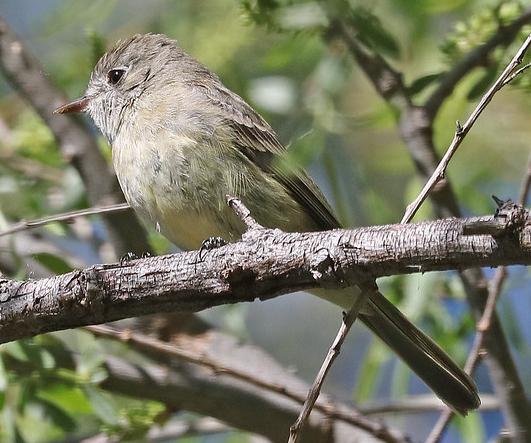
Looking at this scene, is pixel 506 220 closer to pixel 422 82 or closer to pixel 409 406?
pixel 422 82

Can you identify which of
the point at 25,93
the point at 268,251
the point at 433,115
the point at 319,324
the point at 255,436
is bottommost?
the point at 268,251

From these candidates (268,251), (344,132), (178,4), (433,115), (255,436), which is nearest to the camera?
(178,4)

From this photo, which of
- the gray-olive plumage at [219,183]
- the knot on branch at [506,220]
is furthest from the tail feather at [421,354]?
the knot on branch at [506,220]

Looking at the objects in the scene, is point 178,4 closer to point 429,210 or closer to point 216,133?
point 216,133

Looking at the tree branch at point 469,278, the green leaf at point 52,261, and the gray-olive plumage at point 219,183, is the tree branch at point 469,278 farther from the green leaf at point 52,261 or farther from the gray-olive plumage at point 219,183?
the green leaf at point 52,261

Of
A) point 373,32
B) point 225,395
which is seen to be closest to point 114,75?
point 225,395

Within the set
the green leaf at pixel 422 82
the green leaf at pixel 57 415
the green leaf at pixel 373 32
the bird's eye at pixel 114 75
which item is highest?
the bird's eye at pixel 114 75

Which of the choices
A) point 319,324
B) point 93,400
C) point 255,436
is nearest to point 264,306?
point 319,324
